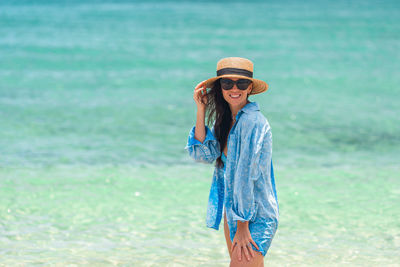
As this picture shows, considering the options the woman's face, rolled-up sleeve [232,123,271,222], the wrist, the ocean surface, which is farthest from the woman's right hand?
the ocean surface

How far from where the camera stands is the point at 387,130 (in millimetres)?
11195

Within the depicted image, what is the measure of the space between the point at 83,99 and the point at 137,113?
2328 millimetres

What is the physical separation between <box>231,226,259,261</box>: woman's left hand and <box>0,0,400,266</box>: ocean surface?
78.6 inches

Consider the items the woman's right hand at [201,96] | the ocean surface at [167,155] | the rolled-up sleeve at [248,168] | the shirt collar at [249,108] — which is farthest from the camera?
the ocean surface at [167,155]

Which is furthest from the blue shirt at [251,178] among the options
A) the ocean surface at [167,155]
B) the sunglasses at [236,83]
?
the ocean surface at [167,155]

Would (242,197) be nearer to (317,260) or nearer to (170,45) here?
(317,260)

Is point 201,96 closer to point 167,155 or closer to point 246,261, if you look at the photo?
point 246,261

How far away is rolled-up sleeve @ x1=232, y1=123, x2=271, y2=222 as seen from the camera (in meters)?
2.88

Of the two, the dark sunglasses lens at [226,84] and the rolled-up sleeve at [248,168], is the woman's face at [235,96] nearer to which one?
the dark sunglasses lens at [226,84]

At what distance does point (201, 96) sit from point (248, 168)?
0.55 metres

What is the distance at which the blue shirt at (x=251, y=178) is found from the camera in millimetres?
2885

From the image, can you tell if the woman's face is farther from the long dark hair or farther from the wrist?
the wrist

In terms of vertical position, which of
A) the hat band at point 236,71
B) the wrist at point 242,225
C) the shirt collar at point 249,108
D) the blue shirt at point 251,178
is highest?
the hat band at point 236,71

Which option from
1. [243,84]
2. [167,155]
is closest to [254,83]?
[243,84]
